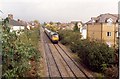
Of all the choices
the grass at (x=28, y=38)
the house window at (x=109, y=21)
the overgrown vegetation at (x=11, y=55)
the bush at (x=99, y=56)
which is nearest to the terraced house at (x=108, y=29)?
the house window at (x=109, y=21)

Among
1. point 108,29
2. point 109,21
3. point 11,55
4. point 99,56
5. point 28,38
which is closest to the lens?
point 11,55

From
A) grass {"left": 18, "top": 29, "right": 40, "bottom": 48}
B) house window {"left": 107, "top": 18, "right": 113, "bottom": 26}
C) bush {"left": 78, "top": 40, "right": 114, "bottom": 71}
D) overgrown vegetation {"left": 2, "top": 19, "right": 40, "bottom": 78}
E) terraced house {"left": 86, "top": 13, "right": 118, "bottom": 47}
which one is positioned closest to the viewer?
overgrown vegetation {"left": 2, "top": 19, "right": 40, "bottom": 78}

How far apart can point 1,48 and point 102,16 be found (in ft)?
118

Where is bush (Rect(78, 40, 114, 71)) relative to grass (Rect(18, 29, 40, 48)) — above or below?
below

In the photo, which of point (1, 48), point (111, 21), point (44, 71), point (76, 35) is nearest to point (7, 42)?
point (1, 48)

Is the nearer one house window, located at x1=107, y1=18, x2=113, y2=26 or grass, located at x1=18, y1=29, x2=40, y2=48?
grass, located at x1=18, y1=29, x2=40, y2=48

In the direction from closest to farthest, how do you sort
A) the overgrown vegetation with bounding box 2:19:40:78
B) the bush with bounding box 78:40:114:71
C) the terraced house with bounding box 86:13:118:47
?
the overgrown vegetation with bounding box 2:19:40:78, the bush with bounding box 78:40:114:71, the terraced house with bounding box 86:13:118:47

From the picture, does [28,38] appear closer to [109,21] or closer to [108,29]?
[109,21]

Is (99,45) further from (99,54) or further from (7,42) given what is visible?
(7,42)

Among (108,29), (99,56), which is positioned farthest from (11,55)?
(108,29)

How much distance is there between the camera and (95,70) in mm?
17906

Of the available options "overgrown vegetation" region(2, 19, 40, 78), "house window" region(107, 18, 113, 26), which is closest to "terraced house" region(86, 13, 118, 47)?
"house window" region(107, 18, 113, 26)

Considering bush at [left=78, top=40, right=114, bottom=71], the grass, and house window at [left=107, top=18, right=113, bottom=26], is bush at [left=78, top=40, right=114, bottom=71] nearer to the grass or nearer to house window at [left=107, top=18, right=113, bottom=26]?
the grass

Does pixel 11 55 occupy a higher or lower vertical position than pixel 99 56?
higher
